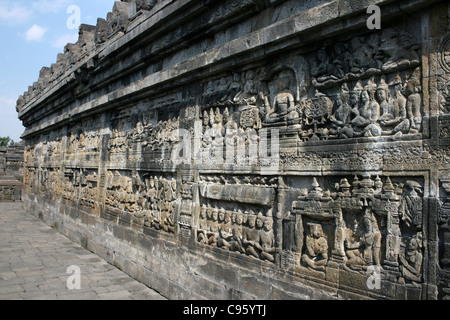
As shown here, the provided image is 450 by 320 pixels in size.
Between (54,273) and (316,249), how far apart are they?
4.94 metres

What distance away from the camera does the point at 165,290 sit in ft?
17.6

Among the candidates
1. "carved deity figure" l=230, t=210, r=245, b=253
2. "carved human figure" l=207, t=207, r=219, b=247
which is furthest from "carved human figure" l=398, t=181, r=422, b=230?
"carved human figure" l=207, t=207, r=219, b=247

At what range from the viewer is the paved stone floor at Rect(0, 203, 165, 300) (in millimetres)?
5352

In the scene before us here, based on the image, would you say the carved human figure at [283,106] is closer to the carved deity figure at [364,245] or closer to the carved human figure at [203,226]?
the carved deity figure at [364,245]

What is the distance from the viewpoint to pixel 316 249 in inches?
138

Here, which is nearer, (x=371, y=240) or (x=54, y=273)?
(x=371, y=240)

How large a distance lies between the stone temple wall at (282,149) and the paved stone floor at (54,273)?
34 cm

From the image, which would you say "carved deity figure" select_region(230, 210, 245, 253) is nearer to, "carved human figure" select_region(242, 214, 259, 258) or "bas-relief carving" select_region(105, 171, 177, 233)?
"carved human figure" select_region(242, 214, 259, 258)

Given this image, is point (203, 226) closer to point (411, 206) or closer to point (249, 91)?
point (249, 91)

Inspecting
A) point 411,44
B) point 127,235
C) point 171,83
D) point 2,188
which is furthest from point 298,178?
point 2,188

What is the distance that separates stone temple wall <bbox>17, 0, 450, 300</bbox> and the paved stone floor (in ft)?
1.12

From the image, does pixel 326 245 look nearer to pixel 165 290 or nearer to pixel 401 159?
pixel 401 159

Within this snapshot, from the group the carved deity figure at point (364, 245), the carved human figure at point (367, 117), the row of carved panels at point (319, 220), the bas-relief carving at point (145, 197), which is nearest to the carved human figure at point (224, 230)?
the row of carved panels at point (319, 220)

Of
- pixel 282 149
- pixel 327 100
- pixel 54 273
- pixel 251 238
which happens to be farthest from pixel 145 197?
pixel 327 100
